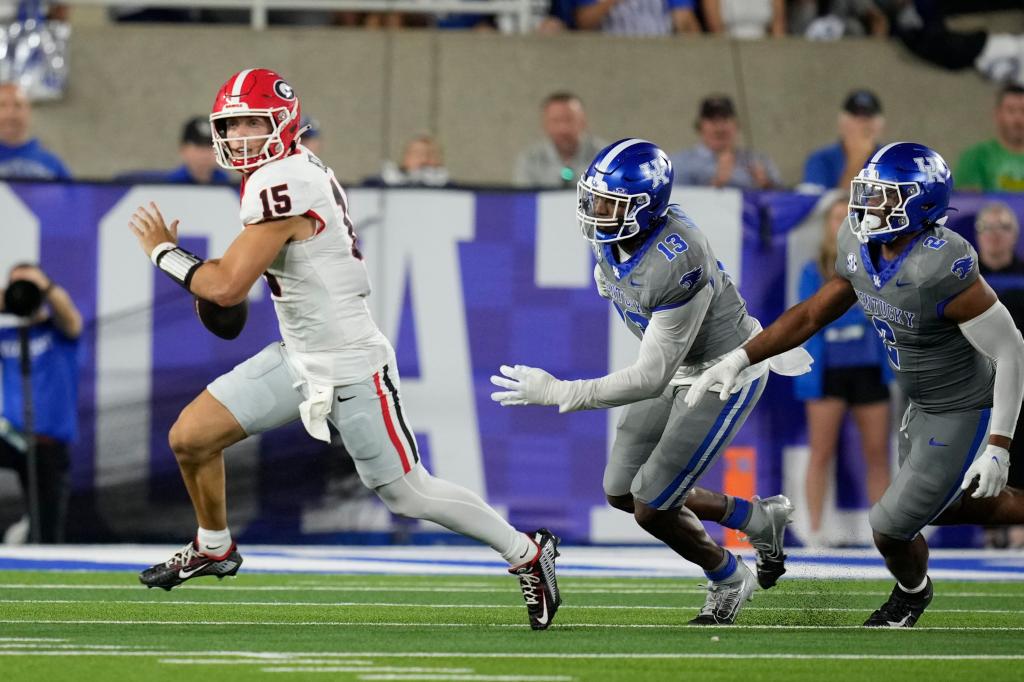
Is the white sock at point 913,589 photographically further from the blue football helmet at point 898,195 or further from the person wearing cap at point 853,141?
the person wearing cap at point 853,141

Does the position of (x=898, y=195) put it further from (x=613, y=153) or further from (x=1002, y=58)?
(x=1002, y=58)

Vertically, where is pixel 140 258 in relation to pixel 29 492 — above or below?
above

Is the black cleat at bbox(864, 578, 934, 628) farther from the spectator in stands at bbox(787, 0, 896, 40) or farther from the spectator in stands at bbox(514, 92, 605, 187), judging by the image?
the spectator in stands at bbox(787, 0, 896, 40)

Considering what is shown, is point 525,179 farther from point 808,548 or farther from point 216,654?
point 216,654

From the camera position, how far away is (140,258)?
870 cm

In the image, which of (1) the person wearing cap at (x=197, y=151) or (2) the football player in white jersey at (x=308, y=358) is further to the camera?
(1) the person wearing cap at (x=197, y=151)

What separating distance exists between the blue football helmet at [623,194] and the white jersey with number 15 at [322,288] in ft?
2.56

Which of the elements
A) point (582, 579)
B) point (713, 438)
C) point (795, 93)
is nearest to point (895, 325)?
point (713, 438)

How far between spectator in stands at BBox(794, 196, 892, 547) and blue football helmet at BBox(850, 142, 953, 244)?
322cm

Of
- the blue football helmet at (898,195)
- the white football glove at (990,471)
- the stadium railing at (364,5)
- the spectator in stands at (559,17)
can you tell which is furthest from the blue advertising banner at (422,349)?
the white football glove at (990,471)

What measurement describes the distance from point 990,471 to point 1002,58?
6.79m

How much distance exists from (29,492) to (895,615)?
4607 millimetres

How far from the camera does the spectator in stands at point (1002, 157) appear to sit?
9.98 m

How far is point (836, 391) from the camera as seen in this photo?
8.86 m
